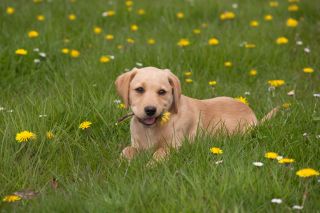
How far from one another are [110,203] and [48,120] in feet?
4.55

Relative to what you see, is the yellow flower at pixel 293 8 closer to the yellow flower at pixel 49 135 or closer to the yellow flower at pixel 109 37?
the yellow flower at pixel 109 37

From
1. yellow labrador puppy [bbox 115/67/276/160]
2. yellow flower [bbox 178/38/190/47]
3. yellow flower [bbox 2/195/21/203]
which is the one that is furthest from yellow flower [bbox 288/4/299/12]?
yellow flower [bbox 2/195/21/203]

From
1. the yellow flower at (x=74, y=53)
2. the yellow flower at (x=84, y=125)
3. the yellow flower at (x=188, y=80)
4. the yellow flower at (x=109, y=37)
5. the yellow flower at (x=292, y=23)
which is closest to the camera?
the yellow flower at (x=84, y=125)

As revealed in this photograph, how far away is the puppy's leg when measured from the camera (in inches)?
153

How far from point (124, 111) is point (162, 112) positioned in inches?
27.9

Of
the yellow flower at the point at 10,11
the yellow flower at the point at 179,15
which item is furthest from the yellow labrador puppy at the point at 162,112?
the yellow flower at the point at 10,11


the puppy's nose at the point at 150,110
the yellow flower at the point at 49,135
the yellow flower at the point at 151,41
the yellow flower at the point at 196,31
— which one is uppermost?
the yellow flower at the point at 196,31

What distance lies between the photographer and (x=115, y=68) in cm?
559

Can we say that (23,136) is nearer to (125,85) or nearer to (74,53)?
(125,85)

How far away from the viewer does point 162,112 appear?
4.00 metres

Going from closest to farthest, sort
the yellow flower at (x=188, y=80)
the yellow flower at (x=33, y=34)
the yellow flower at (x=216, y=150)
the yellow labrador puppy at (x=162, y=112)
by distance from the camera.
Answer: the yellow flower at (x=216, y=150) → the yellow labrador puppy at (x=162, y=112) → the yellow flower at (x=188, y=80) → the yellow flower at (x=33, y=34)

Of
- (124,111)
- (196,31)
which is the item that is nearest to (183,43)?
(196,31)

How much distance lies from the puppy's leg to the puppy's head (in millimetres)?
213

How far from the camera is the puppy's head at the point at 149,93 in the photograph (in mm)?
3898
